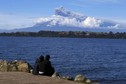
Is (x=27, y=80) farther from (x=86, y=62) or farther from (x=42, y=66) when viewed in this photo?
(x=86, y=62)

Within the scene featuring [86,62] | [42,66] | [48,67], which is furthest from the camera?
[86,62]

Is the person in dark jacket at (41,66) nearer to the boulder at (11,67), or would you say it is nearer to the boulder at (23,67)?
the boulder at (23,67)

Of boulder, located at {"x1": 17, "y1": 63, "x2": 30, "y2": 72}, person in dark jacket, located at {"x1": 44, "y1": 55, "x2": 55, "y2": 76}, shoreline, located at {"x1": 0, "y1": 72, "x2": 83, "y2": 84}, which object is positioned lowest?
boulder, located at {"x1": 17, "y1": 63, "x2": 30, "y2": 72}

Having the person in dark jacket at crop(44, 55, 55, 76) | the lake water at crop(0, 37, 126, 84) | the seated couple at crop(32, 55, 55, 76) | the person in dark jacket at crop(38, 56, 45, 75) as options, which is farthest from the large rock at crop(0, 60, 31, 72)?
the lake water at crop(0, 37, 126, 84)

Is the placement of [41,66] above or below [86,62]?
above

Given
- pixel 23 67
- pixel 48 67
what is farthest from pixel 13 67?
pixel 48 67

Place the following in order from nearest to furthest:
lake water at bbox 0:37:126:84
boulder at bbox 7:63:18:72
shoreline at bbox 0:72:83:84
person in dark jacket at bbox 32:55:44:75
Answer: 1. shoreline at bbox 0:72:83:84
2. person in dark jacket at bbox 32:55:44:75
3. boulder at bbox 7:63:18:72
4. lake water at bbox 0:37:126:84

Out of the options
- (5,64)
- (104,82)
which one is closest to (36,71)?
(5,64)

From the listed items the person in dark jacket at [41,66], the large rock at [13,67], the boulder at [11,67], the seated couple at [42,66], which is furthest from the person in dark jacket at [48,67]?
the boulder at [11,67]

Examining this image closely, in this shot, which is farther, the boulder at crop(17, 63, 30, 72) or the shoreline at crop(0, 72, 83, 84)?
the boulder at crop(17, 63, 30, 72)

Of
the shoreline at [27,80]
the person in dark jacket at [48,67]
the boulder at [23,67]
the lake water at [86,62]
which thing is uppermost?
the person in dark jacket at [48,67]

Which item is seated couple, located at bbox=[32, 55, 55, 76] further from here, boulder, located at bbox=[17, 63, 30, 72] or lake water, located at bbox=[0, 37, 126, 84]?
lake water, located at bbox=[0, 37, 126, 84]

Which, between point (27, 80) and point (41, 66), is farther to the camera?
point (41, 66)

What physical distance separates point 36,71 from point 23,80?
2.95 meters
